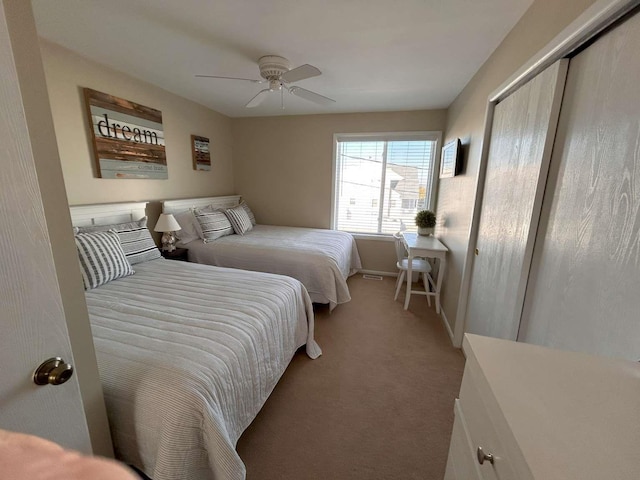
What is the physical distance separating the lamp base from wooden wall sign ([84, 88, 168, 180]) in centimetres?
66

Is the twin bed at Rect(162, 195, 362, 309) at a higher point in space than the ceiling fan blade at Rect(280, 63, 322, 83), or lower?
lower

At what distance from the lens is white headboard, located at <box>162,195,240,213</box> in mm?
2996

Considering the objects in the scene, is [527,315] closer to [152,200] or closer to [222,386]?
[222,386]

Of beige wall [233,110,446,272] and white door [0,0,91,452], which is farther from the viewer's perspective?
beige wall [233,110,446,272]

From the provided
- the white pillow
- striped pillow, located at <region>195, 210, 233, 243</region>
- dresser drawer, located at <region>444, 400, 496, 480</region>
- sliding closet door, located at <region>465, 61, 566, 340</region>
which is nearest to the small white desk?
sliding closet door, located at <region>465, 61, 566, 340</region>

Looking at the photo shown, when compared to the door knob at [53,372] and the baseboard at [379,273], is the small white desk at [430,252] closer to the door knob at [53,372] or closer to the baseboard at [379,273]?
the baseboard at [379,273]

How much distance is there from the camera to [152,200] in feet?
9.61

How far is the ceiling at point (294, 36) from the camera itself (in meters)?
1.54

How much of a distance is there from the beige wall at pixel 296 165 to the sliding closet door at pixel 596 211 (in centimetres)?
277

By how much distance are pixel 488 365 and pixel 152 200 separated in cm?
331

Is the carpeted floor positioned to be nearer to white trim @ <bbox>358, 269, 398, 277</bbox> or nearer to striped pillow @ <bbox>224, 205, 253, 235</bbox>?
white trim @ <bbox>358, 269, 398, 277</bbox>

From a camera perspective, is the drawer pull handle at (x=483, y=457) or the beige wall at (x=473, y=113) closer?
the drawer pull handle at (x=483, y=457)

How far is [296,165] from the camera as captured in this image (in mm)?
4160

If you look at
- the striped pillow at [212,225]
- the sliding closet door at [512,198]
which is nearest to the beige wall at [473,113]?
the sliding closet door at [512,198]
